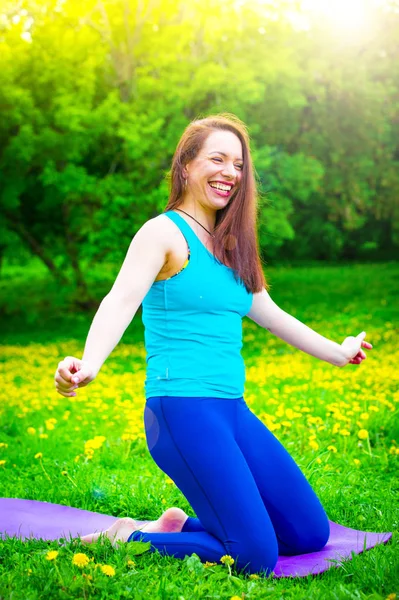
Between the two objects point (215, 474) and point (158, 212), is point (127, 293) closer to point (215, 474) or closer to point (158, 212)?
point (215, 474)

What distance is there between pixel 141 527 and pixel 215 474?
2.13ft

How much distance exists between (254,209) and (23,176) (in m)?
11.5

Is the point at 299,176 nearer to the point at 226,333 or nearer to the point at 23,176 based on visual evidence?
the point at 23,176

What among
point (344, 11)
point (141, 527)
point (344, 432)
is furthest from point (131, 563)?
point (344, 11)

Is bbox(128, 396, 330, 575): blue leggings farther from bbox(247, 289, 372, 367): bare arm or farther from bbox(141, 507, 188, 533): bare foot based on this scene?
bbox(247, 289, 372, 367): bare arm

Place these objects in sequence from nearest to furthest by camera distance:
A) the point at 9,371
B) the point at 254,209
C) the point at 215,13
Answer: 1. the point at 254,209
2. the point at 9,371
3. the point at 215,13

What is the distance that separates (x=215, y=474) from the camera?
2945 millimetres

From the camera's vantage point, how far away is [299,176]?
14602 mm

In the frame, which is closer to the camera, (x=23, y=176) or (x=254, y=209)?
(x=254, y=209)

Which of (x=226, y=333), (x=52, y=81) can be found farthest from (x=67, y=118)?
(x=226, y=333)

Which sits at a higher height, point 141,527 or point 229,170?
point 229,170

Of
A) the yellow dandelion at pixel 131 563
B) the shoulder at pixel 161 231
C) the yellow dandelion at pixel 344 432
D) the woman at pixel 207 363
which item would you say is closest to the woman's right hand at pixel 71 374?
the woman at pixel 207 363

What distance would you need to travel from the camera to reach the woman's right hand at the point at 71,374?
261 cm

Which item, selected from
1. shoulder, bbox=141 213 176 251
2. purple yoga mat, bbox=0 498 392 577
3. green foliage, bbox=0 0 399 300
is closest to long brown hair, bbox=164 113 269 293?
shoulder, bbox=141 213 176 251
